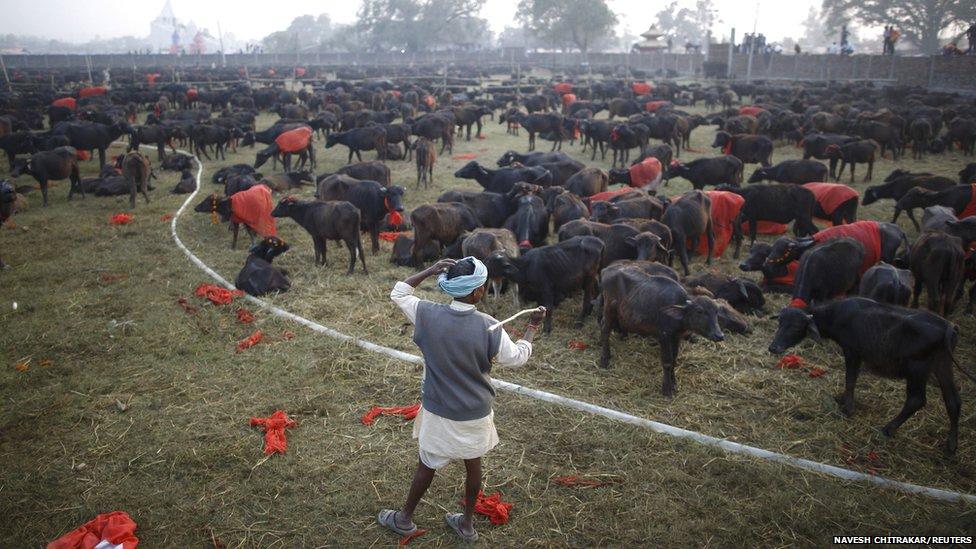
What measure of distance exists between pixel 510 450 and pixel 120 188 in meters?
14.4

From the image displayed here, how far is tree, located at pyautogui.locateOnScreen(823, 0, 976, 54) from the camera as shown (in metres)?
51.3

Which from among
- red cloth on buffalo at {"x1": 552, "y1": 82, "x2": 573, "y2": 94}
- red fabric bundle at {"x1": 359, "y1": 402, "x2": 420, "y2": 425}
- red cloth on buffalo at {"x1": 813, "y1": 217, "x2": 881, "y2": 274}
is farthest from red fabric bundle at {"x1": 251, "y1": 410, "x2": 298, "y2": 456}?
red cloth on buffalo at {"x1": 552, "y1": 82, "x2": 573, "y2": 94}

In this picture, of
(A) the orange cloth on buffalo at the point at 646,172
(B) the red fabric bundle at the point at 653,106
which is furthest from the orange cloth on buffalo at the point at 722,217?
(B) the red fabric bundle at the point at 653,106

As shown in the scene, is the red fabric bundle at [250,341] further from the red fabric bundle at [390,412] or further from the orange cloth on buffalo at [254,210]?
the orange cloth on buffalo at [254,210]

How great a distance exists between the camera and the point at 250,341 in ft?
25.6

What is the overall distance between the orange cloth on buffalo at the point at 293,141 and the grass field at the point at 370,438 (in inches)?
371

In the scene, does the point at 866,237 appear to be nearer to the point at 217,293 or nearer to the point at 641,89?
the point at 217,293

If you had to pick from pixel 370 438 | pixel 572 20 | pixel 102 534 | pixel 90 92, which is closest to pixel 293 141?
pixel 370 438

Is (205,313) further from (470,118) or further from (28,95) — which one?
(28,95)

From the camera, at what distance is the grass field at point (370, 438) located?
15.7 feet

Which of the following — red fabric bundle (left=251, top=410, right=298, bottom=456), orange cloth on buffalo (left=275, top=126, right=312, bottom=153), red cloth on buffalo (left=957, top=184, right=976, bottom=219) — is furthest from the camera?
orange cloth on buffalo (left=275, top=126, right=312, bottom=153)

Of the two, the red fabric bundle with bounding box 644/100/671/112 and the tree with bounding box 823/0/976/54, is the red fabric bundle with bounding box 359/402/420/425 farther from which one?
the tree with bounding box 823/0/976/54

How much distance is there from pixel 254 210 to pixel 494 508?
8525 mm

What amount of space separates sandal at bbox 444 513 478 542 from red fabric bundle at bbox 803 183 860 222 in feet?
32.7
